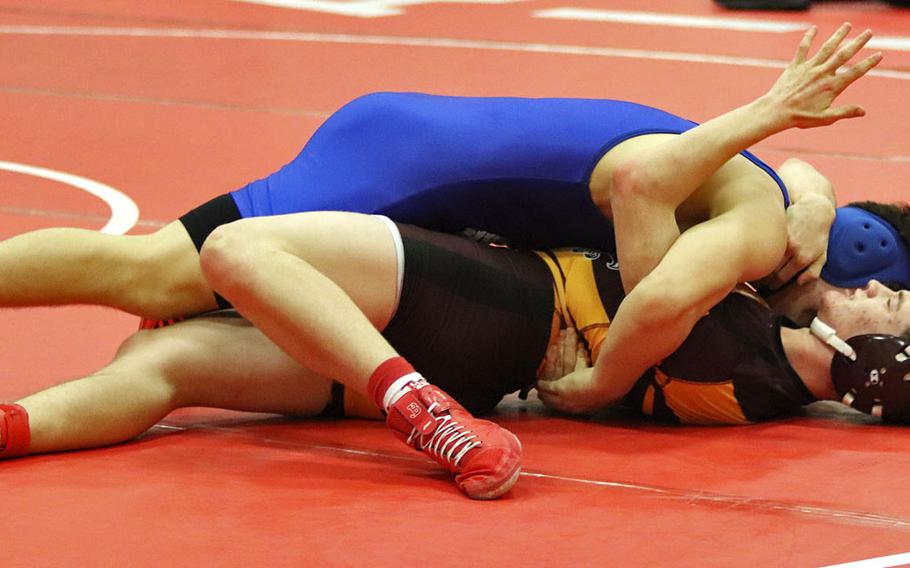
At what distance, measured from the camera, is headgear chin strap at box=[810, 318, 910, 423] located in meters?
3.12

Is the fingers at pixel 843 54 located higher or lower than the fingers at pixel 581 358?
higher

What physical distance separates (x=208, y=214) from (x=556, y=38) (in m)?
4.82

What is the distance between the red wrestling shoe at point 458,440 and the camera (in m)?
2.78

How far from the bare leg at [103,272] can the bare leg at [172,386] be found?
0.23ft

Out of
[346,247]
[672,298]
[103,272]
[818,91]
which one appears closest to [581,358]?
[672,298]

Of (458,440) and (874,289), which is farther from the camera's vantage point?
(874,289)

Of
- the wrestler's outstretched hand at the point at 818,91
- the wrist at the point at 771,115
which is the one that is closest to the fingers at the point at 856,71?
the wrestler's outstretched hand at the point at 818,91

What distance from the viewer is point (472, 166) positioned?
3209mm

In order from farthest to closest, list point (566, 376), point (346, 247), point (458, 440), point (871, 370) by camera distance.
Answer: point (566, 376) → point (871, 370) → point (346, 247) → point (458, 440)

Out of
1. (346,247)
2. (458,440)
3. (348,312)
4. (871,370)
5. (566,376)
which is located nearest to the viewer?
(458,440)

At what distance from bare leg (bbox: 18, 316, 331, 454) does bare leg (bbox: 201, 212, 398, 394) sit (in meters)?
0.19

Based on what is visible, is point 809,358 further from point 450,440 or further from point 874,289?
point 450,440

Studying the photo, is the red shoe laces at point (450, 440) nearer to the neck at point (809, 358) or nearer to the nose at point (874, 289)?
the neck at point (809, 358)

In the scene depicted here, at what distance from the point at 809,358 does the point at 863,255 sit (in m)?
0.25
